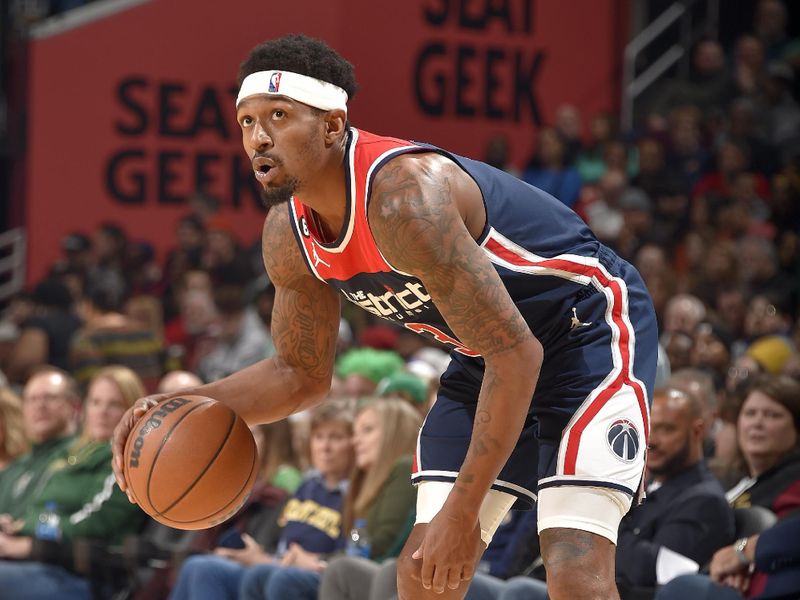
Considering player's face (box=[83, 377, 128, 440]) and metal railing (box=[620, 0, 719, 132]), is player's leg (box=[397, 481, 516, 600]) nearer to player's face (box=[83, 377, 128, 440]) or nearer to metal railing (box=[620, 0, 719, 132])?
player's face (box=[83, 377, 128, 440])

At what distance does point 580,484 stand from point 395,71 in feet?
29.9

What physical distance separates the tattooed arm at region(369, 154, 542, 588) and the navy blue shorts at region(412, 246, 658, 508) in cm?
26

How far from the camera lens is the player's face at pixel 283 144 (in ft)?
10.8

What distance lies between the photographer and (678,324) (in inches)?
291

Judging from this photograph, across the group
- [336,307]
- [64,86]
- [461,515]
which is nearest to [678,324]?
[336,307]

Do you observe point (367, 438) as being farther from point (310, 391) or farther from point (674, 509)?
point (310, 391)

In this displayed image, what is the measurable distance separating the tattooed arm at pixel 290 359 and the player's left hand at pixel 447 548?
2.59ft

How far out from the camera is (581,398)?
A: 3.42 metres

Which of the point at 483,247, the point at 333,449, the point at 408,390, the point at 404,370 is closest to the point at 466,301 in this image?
the point at 483,247

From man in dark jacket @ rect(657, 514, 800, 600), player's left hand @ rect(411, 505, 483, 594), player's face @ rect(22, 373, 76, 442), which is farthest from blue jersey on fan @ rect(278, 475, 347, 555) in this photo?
player's left hand @ rect(411, 505, 483, 594)

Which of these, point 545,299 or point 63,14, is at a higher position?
point 63,14

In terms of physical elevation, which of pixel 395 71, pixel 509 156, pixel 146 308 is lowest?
pixel 146 308

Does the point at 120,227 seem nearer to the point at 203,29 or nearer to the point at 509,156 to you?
the point at 203,29

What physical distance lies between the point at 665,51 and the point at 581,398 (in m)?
10.1
